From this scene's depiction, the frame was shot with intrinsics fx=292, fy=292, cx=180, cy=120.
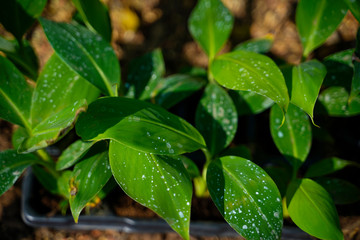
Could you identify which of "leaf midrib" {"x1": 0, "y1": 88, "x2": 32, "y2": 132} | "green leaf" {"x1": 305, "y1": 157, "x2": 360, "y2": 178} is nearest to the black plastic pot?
"green leaf" {"x1": 305, "y1": 157, "x2": 360, "y2": 178}

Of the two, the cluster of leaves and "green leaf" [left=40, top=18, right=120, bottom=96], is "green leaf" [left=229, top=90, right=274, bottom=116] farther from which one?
"green leaf" [left=40, top=18, right=120, bottom=96]

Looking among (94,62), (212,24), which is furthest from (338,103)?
(94,62)

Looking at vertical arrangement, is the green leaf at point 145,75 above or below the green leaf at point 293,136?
above

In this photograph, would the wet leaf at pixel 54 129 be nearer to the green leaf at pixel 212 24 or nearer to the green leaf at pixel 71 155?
the green leaf at pixel 71 155

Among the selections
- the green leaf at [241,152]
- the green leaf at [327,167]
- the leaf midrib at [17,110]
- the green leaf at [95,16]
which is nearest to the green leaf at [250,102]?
the green leaf at [241,152]

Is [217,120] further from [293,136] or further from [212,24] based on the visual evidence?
[212,24]

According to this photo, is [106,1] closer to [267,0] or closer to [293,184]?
[267,0]

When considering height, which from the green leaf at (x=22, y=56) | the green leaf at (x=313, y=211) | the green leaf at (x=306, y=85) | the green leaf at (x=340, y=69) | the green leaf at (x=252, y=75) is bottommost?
the green leaf at (x=313, y=211)
